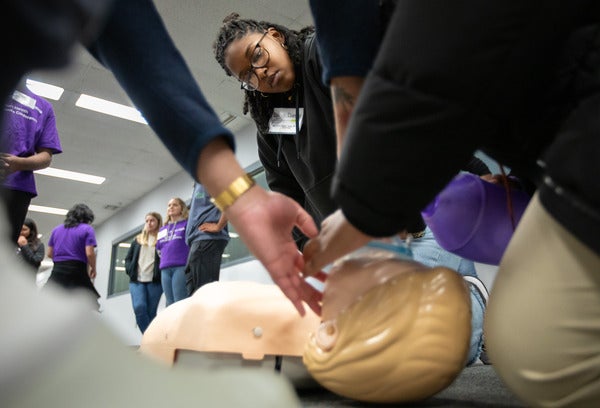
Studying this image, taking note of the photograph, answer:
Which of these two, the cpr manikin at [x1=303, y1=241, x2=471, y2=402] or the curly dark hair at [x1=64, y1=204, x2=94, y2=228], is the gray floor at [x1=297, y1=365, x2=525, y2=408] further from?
the curly dark hair at [x1=64, y1=204, x2=94, y2=228]

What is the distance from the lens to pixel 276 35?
138 centimetres

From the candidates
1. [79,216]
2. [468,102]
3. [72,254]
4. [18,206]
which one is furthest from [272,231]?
[79,216]

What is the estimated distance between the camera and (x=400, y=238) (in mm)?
729

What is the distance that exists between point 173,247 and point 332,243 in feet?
10.3

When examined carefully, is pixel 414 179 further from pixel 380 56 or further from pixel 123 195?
pixel 123 195

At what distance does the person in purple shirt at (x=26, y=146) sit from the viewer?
5.33 feet

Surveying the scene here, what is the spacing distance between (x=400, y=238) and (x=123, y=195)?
7.54 meters

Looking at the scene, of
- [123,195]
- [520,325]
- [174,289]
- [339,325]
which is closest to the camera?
[520,325]

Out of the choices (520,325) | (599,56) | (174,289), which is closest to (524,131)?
(599,56)

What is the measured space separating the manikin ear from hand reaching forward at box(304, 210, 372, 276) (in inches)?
34.5

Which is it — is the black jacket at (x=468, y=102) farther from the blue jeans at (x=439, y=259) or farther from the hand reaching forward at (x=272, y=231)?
the blue jeans at (x=439, y=259)

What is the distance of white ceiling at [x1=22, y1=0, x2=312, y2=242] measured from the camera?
3135mm

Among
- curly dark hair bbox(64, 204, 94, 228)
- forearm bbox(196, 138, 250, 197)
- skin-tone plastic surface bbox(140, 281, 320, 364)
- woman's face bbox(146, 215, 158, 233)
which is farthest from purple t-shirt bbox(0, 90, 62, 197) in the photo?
woman's face bbox(146, 215, 158, 233)

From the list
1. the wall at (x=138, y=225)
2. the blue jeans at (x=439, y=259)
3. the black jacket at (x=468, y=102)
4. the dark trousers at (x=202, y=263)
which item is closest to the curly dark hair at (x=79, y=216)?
the wall at (x=138, y=225)
